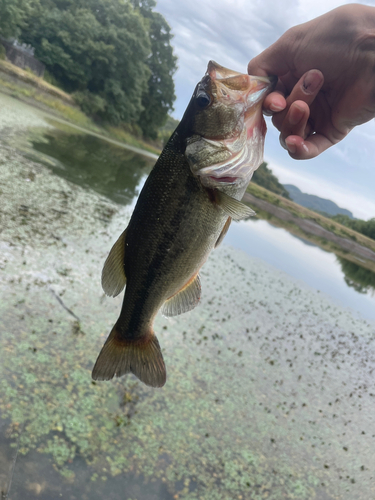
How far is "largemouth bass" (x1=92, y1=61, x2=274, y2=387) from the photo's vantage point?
5.97 feet

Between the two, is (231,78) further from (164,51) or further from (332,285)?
(164,51)

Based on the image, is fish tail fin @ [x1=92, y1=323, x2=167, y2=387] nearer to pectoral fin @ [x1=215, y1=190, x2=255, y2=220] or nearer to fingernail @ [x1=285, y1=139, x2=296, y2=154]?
pectoral fin @ [x1=215, y1=190, x2=255, y2=220]

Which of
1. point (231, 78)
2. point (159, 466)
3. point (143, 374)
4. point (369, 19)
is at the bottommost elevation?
point (159, 466)

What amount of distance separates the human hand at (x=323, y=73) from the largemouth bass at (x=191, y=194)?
0.65 feet

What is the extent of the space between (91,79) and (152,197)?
3818 centimetres

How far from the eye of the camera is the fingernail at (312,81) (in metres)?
1.93

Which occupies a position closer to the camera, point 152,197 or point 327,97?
point 152,197

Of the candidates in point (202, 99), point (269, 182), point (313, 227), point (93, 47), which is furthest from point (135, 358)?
point (269, 182)

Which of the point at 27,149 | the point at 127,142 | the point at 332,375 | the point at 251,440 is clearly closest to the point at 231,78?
the point at 251,440

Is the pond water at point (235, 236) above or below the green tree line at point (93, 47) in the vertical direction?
below

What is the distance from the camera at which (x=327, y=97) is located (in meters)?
2.24

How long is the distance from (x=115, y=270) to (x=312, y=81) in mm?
1500

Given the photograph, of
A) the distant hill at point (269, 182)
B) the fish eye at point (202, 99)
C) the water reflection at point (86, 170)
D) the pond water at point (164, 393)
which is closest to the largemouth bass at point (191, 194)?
the fish eye at point (202, 99)

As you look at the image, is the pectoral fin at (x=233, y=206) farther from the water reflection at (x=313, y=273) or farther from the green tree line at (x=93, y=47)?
the green tree line at (x=93, y=47)
